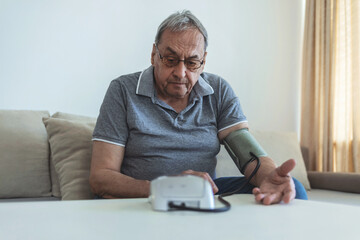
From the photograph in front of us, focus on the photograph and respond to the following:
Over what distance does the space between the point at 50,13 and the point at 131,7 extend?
50 cm

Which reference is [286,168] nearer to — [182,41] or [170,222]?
[170,222]

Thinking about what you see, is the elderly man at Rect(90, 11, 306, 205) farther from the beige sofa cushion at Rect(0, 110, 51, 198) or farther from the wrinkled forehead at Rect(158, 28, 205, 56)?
the beige sofa cushion at Rect(0, 110, 51, 198)

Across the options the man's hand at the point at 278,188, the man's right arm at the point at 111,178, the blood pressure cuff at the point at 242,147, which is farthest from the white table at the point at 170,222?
the blood pressure cuff at the point at 242,147

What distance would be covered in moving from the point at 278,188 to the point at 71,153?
930 mm

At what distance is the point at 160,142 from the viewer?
1326 millimetres

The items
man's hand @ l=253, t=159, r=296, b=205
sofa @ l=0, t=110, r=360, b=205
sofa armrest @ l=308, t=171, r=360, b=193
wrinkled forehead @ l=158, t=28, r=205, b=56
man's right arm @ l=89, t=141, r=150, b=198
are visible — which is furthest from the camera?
sofa armrest @ l=308, t=171, r=360, b=193

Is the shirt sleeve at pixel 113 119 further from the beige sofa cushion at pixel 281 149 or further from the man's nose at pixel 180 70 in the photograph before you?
the beige sofa cushion at pixel 281 149

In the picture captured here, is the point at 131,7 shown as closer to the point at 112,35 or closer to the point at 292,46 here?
the point at 112,35

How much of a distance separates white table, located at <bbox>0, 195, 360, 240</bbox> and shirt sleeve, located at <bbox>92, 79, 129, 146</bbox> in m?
0.48

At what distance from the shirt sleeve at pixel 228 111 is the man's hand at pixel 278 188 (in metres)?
0.45

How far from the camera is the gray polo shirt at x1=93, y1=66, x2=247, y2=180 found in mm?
1316

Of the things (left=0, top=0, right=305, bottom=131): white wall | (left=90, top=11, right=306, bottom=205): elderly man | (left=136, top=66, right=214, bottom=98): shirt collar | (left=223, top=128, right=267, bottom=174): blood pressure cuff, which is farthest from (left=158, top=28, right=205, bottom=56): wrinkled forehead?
(left=0, top=0, right=305, bottom=131): white wall

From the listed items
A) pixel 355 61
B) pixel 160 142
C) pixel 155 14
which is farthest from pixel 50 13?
pixel 355 61

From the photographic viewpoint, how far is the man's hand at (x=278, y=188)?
837 millimetres
